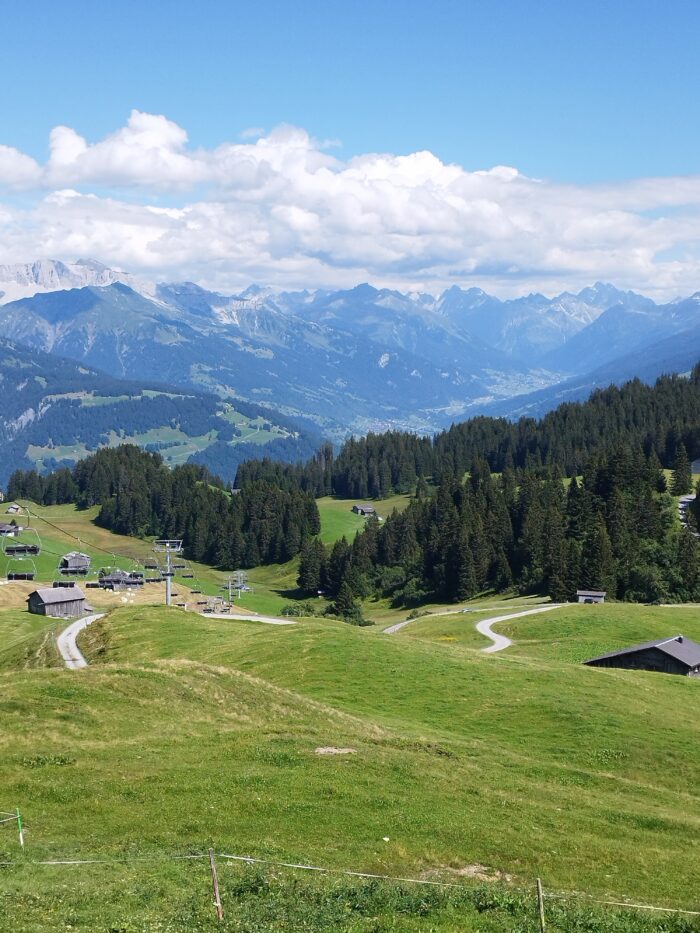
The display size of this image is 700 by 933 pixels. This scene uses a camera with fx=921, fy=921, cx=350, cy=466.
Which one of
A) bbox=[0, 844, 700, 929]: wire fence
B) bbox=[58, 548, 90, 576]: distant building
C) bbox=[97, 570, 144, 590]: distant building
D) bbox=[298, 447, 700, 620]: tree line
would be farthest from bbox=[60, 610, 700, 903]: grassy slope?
bbox=[58, 548, 90, 576]: distant building

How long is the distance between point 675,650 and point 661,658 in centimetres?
149

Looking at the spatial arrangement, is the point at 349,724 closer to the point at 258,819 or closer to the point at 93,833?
the point at 258,819

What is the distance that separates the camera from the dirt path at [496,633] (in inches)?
3669

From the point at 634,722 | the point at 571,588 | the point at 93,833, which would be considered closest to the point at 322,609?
the point at 571,588

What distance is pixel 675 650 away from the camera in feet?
255

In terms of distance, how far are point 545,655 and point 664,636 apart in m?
15.6

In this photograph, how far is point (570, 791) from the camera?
42.6 meters

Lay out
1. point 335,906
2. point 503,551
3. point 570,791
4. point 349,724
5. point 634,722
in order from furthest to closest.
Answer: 1. point 503,551
2. point 634,722
3. point 349,724
4. point 570,791
5. point 335,906

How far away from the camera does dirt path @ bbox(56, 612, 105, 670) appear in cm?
7231

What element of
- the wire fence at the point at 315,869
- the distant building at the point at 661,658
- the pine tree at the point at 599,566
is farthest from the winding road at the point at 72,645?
the pine tree at the point at 599,566

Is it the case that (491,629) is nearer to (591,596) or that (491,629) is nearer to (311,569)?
(591,596)

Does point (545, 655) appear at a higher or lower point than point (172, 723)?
lower

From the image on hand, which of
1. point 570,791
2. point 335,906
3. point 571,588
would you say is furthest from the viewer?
point 571,588

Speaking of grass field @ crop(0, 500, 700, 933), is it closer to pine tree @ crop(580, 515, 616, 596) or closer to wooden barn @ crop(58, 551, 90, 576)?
pine tree @ crop(580, 515, 616, 596)
